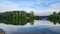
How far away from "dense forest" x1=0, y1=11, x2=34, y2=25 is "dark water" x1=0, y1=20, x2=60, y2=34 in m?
0.08

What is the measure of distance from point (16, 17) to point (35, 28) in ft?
1.35

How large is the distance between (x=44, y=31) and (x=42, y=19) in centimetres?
23

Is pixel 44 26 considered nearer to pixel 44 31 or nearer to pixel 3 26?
pixel 44 31

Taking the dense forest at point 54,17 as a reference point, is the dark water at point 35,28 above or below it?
below

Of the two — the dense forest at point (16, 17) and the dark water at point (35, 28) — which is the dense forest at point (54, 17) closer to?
the dark water at point (35, 28)

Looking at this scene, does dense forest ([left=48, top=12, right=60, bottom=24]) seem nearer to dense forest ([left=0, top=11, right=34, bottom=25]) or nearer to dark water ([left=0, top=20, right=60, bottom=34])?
dark water ([left=0, top=20, right=60, bottom=34])

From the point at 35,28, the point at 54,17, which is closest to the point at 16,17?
the point at 35,28

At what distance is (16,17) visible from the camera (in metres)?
2.71

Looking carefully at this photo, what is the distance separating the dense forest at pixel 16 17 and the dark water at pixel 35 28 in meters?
0.08

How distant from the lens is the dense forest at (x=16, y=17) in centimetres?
269

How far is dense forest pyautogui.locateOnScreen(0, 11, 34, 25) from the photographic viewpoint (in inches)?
106

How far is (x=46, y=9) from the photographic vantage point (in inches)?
107

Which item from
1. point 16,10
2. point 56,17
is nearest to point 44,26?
point 56,17

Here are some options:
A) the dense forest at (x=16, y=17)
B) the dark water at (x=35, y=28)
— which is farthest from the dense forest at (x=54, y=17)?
the dense forest at (x=16, y=17)
